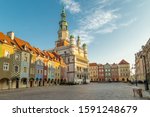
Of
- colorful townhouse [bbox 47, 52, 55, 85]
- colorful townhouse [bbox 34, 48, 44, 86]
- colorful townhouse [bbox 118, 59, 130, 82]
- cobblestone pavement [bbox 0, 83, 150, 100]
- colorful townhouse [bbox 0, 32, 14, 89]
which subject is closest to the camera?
cobblestone pavement [bbox 0, 83, 150, 100]

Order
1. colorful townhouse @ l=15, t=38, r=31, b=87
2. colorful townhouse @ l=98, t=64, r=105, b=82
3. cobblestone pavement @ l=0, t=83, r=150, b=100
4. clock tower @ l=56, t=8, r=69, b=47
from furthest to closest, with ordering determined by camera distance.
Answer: colorful townhouse @ l=98, t=64, r=105, b=82 → clock tower @ l=56, t=8, r=69, b=47 → colorful townhouse @ l=15, t=38, r=31, b=87 → cobblestone pavement @ l=0, t=83, r=150, b=100

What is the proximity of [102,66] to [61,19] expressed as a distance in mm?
55340

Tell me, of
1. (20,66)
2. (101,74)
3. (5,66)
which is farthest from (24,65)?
(101,74)

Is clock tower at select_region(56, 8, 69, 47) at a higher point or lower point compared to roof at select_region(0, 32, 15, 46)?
higher

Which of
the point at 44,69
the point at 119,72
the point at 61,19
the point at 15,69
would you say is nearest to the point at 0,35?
the point at 15,69

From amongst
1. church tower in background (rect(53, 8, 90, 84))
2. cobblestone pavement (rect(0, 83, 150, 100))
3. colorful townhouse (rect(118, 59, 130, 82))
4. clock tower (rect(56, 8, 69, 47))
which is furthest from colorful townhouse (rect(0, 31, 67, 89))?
colorful townhouse (rect(118, 59, 130, 82))

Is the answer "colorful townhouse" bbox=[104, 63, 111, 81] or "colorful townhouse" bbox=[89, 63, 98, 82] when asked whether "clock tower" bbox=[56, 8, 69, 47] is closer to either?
"colorful townhouse" bbox=[89, 63, 98, 82]

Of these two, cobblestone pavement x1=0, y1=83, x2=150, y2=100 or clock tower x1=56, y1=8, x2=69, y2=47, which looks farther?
clock tower x1=56, y1=8, x2=69, y2=47

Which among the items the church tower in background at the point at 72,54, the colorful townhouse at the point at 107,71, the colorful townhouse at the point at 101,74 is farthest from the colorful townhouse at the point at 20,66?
the colorful townhouse at the point at 107,71

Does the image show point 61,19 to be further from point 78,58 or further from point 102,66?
point 102,66

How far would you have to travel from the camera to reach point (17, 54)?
3988cm

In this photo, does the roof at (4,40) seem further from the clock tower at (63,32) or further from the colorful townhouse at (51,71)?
the clock tower at (63,32)

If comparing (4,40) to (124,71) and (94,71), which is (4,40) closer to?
(124,71)

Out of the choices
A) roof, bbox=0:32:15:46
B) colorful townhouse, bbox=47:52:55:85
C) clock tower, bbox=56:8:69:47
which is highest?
clock tower, bbox=56:8:69:47
